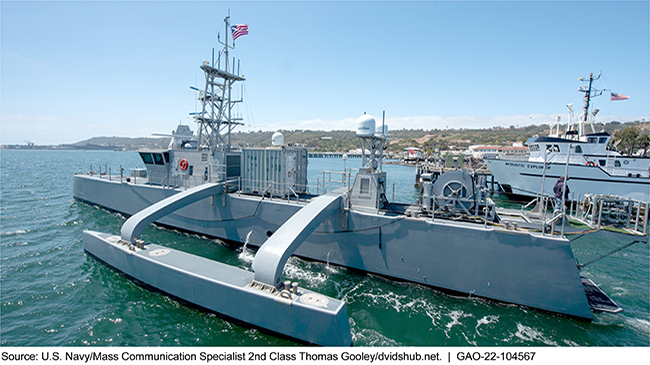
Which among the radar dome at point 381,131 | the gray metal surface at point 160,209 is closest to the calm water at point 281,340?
the gray metal surface at point 160,209

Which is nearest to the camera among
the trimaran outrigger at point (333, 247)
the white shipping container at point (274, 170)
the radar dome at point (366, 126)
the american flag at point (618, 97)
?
the trimaran outrigger at point (333, 247)

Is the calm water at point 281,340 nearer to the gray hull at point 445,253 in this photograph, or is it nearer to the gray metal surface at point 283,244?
the gray hull at point 445,253

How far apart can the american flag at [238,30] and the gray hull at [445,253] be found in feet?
32.0

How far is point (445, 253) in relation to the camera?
1050 cm

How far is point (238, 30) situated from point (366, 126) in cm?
1071

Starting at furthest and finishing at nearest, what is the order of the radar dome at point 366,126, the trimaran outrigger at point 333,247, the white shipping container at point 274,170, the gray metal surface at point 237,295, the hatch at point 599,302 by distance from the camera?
the white shipping container at point 274,170 → the radar dome at point 366,126 → the hatch at point 599,302 → the trimaran outrigger at point 333,247 → the gray metal surface at point 237,295

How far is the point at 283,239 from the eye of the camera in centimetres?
891

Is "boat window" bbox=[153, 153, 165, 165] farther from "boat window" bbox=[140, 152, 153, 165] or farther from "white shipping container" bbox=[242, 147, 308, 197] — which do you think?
"white shipping container" bbox=[242, 147, 308, 197]

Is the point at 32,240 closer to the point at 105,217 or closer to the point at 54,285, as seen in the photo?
the point at 105,217

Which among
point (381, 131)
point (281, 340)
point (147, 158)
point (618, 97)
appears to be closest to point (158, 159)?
point (147, 158)

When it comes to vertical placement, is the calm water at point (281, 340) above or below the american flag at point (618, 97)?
below

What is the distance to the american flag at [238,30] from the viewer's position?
16562 mm
